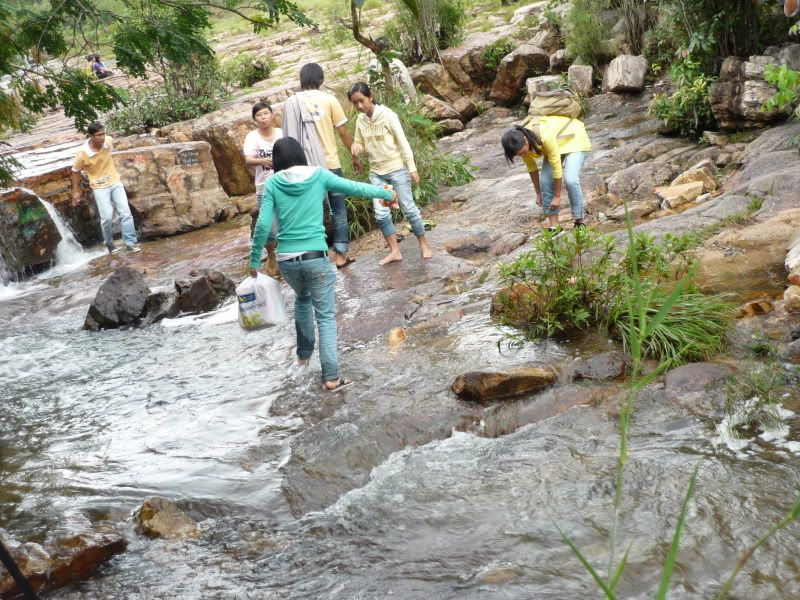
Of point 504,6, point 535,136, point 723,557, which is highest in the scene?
point 504,6

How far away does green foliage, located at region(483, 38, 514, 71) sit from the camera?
18297 millimetres

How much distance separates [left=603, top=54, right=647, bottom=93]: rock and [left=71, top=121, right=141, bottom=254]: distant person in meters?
9.52

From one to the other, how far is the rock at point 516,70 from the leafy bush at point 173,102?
6.15m

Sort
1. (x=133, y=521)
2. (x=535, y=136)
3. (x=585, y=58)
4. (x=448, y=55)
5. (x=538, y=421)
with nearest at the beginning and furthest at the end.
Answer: (x=133, y=521) < (x=538, y=421) < (x=535, y=136) < (x=585, y=58) < (x=448, y=55)

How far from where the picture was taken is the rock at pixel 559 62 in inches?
685

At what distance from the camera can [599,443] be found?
14.1 ft

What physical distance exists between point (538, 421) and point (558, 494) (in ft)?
2.74

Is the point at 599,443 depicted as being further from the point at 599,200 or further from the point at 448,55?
the point at 448,55

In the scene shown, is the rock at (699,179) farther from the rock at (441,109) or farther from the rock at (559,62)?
the rock at (559,62)

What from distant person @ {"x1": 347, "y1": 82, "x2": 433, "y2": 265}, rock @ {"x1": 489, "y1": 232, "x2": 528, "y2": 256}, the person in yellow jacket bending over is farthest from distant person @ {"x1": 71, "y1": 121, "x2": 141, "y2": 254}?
the person in yellow jacket bending over

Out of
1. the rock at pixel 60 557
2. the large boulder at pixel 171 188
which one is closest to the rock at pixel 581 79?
the large boulder at pixel 171 188

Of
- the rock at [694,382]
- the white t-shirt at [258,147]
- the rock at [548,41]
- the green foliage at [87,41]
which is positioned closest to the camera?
the green foliage at [87,41]

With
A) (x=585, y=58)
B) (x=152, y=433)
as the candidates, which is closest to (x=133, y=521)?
(x=152, y=433)

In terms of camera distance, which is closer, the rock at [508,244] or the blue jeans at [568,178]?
the blue jeans at [568,178]
